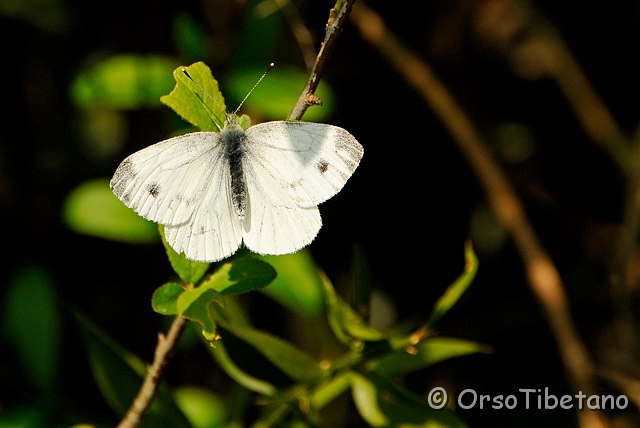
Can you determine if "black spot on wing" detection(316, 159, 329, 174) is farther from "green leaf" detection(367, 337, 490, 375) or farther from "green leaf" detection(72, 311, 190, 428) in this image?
"green leaf" detection(72, 311, 190, 428)

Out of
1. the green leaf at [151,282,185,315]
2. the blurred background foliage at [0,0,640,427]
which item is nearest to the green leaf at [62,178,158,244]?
the blurred background foliage at [0,0,640,427]

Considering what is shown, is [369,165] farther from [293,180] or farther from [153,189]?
[153,189]

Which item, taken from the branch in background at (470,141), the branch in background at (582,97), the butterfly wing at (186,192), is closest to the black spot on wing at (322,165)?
the butterfly wing at (186,192)

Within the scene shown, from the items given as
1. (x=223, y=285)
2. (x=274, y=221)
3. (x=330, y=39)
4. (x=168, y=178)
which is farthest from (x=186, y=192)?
(x=330, y=39)

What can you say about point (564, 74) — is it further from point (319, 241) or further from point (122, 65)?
point (122, 65)

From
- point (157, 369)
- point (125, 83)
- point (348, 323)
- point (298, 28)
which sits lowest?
point (157, 369)

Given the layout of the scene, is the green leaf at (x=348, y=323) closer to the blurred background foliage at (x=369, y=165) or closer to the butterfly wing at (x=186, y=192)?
the butterfly wing at (x=186, y=192)

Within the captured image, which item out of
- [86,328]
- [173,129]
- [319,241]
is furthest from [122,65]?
[319,241]
